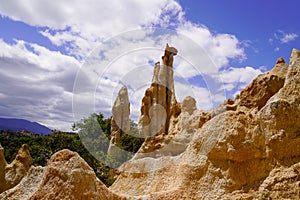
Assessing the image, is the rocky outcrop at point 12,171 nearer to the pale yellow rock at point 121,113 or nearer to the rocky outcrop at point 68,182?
the rocky outcrop at point 68,182

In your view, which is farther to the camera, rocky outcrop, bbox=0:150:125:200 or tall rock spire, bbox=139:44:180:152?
tall rock spire, bbox=139:44:180:152

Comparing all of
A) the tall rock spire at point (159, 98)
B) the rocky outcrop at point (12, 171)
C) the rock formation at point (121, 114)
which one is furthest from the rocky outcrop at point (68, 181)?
the rock formation at point (121, 114)

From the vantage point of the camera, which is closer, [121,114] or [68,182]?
[68,182]

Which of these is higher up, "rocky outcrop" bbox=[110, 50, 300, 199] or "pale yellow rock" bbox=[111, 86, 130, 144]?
"pale yellow rock" bbox=[111, 86, 130, 144]

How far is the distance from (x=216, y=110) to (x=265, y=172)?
6.88 metres

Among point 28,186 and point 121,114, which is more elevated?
point 121,114

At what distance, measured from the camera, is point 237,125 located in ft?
17.7

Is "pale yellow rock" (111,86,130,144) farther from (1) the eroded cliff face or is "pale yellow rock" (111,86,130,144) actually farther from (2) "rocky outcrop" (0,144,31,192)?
(1) the eroded cliff face

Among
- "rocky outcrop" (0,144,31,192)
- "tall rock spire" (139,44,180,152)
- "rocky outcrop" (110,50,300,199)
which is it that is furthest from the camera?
"tall rock spire" (139,44,180,152)

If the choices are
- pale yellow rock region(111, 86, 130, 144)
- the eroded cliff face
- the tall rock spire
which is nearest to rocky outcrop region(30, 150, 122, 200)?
the eroded cliff face

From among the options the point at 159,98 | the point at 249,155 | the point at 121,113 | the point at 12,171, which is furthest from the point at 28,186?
the point at 121,113

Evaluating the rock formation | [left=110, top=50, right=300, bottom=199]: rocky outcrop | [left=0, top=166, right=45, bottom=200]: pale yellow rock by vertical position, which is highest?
the rock formation

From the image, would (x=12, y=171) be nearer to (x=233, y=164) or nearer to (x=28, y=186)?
(x=28, y=186)

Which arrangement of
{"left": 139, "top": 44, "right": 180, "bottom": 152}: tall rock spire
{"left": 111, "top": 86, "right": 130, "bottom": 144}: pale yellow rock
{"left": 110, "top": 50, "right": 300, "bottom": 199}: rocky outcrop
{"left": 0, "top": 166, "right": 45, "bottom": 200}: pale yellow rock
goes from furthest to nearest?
{"left": 111, "top": 86, "right": 130, "bottom": 144}: pale yellow rock
{"left": 139, "top": 44, "right": 180, "bottom": 152}: tall rock spire
{"left": 0, "top": 166, "right": 45, "bottom": 200}: pale yellow rock
{"left": 110, "top": 50, "right": 300, "bottom": 199}: rocky outcrop
